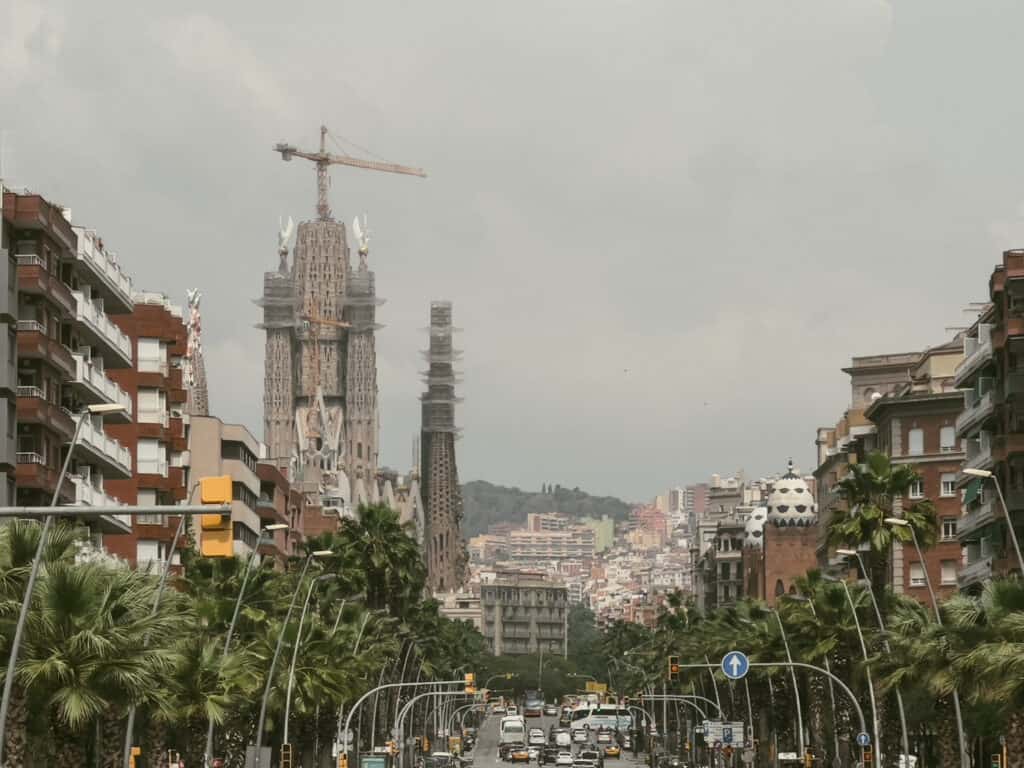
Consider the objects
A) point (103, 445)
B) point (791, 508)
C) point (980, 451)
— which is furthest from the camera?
point (791, 508)

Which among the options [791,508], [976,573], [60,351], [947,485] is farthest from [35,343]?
[791,508]

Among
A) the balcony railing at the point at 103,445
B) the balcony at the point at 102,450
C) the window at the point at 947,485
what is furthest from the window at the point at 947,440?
the balcony at the point at 102,450

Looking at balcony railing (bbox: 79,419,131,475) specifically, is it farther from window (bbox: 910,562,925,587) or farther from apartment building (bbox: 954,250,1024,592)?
window (bbox: 910,562,925,587)

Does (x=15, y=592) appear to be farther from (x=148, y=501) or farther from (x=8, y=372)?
(x=148, y=501)

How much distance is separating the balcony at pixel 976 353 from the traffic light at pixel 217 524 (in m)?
66.0

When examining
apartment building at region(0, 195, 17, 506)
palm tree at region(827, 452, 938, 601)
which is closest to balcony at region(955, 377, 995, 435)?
palm tree at region(827, 452, 938, 601)

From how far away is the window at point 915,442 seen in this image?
128m

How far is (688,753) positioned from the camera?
163375 millimetres

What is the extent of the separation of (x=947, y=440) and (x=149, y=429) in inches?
1757

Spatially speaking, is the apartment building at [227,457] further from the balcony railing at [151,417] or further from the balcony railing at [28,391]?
the balcony railing at [28,391]

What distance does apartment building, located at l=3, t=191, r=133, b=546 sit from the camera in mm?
75312

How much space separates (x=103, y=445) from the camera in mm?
83438

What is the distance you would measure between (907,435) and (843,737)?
35.1 m

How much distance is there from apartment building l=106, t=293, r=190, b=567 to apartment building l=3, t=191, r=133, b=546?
14270mm
